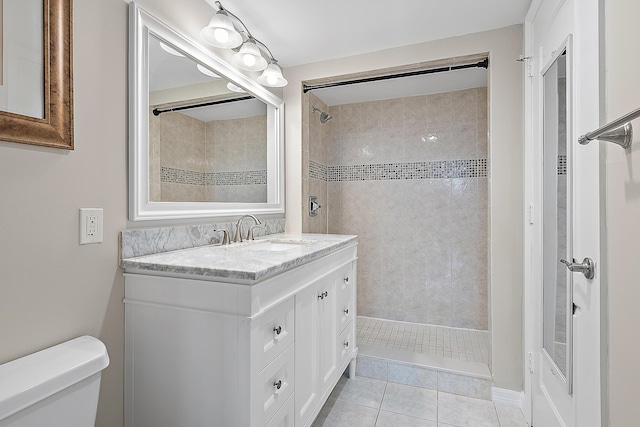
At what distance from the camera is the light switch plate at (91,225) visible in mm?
1135

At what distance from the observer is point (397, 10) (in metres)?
1.86

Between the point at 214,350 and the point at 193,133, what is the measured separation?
1.12m

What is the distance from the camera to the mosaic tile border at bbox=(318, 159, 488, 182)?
299cm

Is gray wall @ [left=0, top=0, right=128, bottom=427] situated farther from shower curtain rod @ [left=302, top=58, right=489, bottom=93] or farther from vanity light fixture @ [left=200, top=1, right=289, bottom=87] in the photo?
shower curtain rod @ [left=302, top=58, right=489, bottom=93]

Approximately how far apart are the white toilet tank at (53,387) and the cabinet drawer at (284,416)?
60cm

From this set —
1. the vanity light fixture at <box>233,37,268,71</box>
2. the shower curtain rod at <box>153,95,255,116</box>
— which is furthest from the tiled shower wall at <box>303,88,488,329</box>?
the vanity light fixture at <box>233,37,268,71</box>

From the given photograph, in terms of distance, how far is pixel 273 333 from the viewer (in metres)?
1.24

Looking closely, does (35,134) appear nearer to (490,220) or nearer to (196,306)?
(196,306)

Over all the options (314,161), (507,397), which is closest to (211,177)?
(314,161)

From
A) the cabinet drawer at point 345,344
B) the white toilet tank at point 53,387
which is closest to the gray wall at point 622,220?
the cabinet drawer at point 345,344

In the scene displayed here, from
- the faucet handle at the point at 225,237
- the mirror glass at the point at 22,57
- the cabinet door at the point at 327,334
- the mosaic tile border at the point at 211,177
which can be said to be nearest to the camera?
the mirror glass at the point at 22,57

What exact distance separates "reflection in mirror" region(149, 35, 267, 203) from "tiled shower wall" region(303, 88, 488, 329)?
2.48ft

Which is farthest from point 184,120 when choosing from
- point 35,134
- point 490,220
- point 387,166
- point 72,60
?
point 387,166

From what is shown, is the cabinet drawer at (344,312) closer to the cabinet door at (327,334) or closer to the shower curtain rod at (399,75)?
the cabinet door at (327,334)
